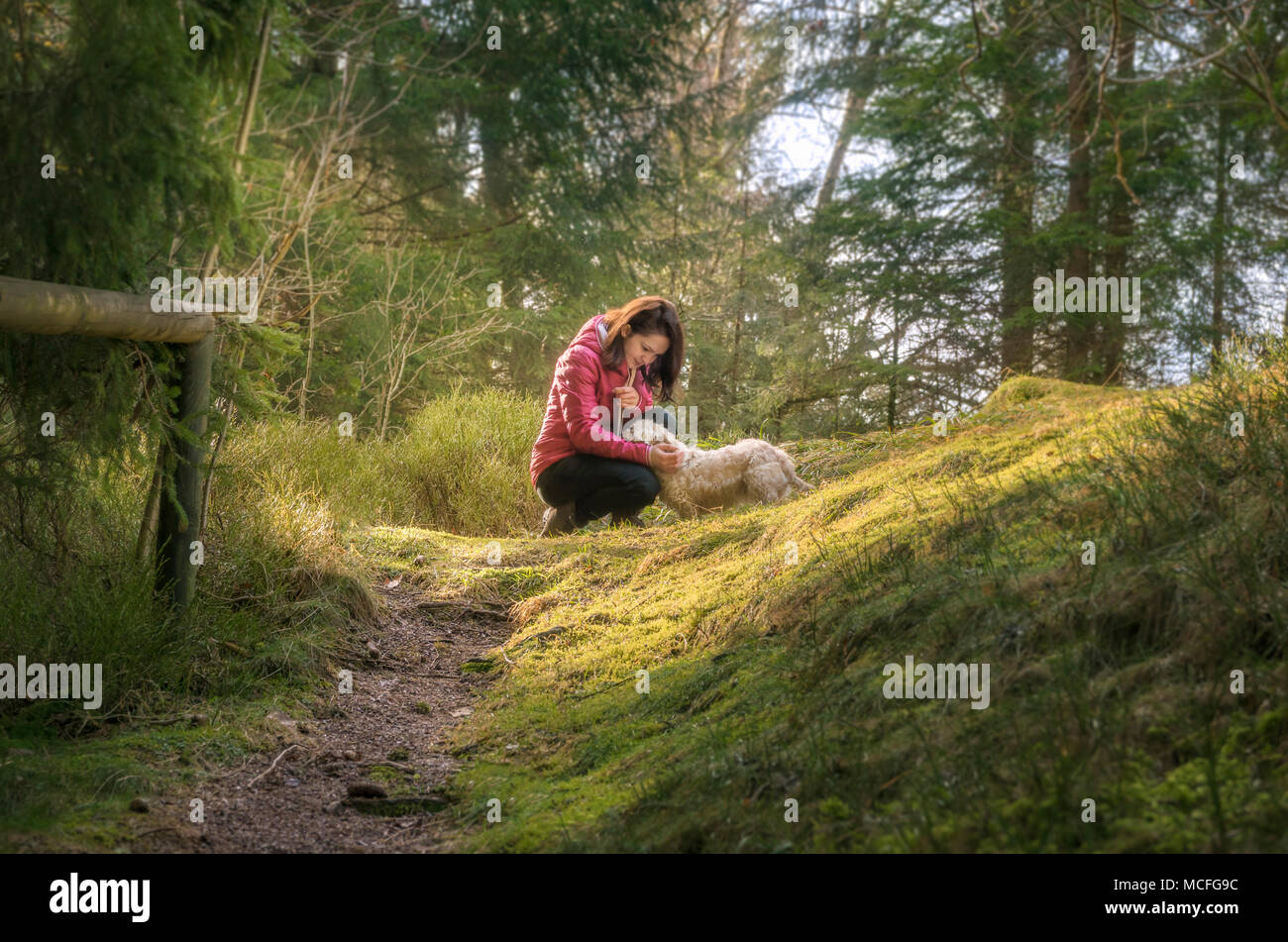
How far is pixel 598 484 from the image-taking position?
750cm

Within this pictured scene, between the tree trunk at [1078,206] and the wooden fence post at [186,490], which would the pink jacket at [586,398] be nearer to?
the wooden fence post at [186,490]

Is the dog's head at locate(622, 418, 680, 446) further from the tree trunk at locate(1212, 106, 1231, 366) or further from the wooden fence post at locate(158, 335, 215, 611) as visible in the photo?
the tree trunk at locate(1212, 106, 1231, 366)

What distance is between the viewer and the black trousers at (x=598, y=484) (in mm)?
7352

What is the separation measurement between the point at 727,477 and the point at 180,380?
12.6 ft

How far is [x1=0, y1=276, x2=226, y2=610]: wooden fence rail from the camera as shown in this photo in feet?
11.7

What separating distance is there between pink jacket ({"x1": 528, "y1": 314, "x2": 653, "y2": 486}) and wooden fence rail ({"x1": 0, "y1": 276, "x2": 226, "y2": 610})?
328 centimetres

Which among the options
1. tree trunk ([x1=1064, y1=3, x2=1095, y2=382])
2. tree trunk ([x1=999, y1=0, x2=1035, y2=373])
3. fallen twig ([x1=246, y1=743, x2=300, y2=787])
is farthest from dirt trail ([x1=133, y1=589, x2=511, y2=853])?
tree trunk ([x1=999, y1=0, x2=1035, y2=373])

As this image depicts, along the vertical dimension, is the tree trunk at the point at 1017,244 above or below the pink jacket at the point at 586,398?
above

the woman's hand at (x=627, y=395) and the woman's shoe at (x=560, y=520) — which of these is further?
the woman's shoe at (x=560, y=520)

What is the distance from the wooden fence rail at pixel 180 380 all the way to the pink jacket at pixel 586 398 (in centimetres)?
328

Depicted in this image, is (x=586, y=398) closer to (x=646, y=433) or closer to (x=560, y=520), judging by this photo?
(x=646, y=433)

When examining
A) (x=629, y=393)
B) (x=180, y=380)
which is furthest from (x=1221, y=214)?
(x=180, y=380)

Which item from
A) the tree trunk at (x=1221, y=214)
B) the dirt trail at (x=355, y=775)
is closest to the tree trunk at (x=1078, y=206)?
the tree trunk at (x=1221, y=214)

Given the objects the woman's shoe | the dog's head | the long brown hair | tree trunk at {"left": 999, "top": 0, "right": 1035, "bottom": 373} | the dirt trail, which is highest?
tree trunk at {"left": 999, "top": 0, "right": 1035, "bottom": 373}
